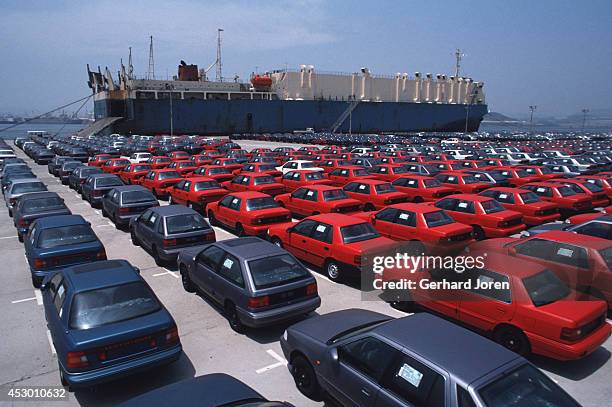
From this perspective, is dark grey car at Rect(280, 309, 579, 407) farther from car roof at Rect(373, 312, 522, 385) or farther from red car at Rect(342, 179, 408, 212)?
red car at Rect(342, 179, 408, 212)

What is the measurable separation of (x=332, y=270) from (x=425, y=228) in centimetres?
284

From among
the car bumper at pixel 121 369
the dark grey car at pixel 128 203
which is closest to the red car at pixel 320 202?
the dark grey car at pixel 128 203

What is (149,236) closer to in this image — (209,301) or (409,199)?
(209,301)

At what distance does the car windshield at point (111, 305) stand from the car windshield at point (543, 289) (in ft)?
18.5

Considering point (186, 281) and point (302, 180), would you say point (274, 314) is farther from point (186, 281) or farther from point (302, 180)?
point (302, 180)

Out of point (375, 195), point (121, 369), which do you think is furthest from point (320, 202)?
point (121, 369)

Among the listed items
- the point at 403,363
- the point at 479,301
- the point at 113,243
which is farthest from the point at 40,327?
the point at 479,301

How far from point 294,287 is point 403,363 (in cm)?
322

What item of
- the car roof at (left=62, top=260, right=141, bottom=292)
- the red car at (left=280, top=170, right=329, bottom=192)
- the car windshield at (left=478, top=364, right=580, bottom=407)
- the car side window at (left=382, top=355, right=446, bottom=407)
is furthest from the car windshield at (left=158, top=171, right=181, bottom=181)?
the car windshield at (left=478, top=364, right=580, bottom=407)

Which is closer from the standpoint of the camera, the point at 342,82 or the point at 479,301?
the point at 479,301

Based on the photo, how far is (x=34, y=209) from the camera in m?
12.9

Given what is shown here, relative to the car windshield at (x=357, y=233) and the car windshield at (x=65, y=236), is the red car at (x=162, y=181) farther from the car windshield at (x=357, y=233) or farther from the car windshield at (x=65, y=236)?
the car windshield at (x=357, y=233)

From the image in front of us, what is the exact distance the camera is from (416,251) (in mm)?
9953

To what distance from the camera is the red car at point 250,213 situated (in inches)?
488
